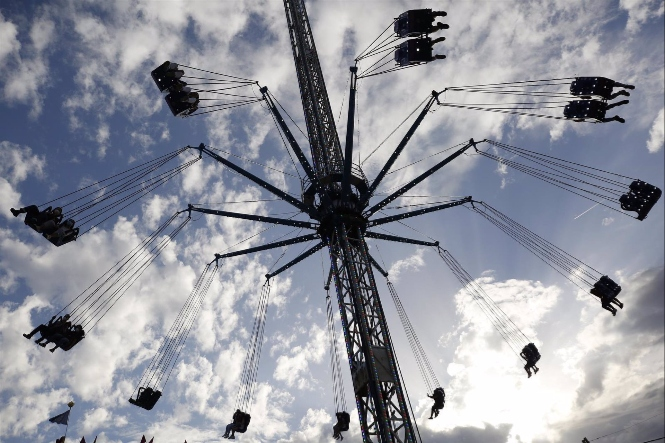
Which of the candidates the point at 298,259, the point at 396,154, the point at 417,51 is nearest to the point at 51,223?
the point at 298,259

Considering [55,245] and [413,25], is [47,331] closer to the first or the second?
[55,245]

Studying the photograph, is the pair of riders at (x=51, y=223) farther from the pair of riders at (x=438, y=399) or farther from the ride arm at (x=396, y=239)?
the pair of riders at (x=438, y=399)

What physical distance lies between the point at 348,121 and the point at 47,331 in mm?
13301

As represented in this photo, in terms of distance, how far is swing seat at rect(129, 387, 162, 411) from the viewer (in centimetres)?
1717

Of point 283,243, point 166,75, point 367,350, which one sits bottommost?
point 367,350

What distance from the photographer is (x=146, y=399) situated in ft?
56.6

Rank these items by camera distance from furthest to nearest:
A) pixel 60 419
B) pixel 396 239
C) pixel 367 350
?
pixel 60 419
pixel 396 239
pixel 367 350

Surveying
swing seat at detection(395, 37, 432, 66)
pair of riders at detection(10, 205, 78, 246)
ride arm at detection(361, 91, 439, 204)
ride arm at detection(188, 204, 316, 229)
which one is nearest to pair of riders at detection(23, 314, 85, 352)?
pair of riders at detection(10, 205, 78, 246)

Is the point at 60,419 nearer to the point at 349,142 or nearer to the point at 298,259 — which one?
the point at 298,259

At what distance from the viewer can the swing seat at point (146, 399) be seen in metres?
17.2

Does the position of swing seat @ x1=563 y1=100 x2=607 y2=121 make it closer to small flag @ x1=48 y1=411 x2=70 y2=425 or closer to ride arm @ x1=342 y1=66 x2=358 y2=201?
ride arm @ x1=342 y1=66 x2=358 y2=201


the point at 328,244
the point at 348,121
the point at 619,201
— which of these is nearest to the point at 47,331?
the point at 328,244

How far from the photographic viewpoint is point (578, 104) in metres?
17.8

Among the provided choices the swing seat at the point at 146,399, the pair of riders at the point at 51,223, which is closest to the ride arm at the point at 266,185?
the pair of riders at the point at 51,223
